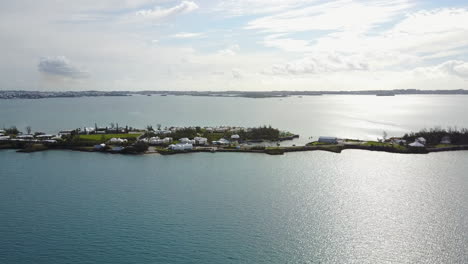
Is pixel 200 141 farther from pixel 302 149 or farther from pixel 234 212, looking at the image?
pixel 234 212

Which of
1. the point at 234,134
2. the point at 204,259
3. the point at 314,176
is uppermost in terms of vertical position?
the point at 234,134

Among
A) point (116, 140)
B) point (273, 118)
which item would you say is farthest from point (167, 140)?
point (273, 118)

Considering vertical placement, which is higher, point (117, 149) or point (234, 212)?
point (117, 149)

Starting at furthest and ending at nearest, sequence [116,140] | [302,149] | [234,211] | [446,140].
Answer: [116,140]
[446,140]
[302,149]
[234,211]

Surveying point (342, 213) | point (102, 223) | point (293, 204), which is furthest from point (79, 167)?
point (342, 213)

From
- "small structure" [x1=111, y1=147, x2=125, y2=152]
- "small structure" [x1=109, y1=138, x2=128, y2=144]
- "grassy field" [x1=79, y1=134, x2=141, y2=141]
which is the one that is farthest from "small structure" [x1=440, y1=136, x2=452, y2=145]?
"small structure" [x1=109, y1=138, x2=128, y2=144]

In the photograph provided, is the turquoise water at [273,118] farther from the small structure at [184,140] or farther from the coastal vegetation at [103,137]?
the small structure at [184,140]

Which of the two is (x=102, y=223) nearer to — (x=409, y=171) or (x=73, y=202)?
(x=73, y=202)
